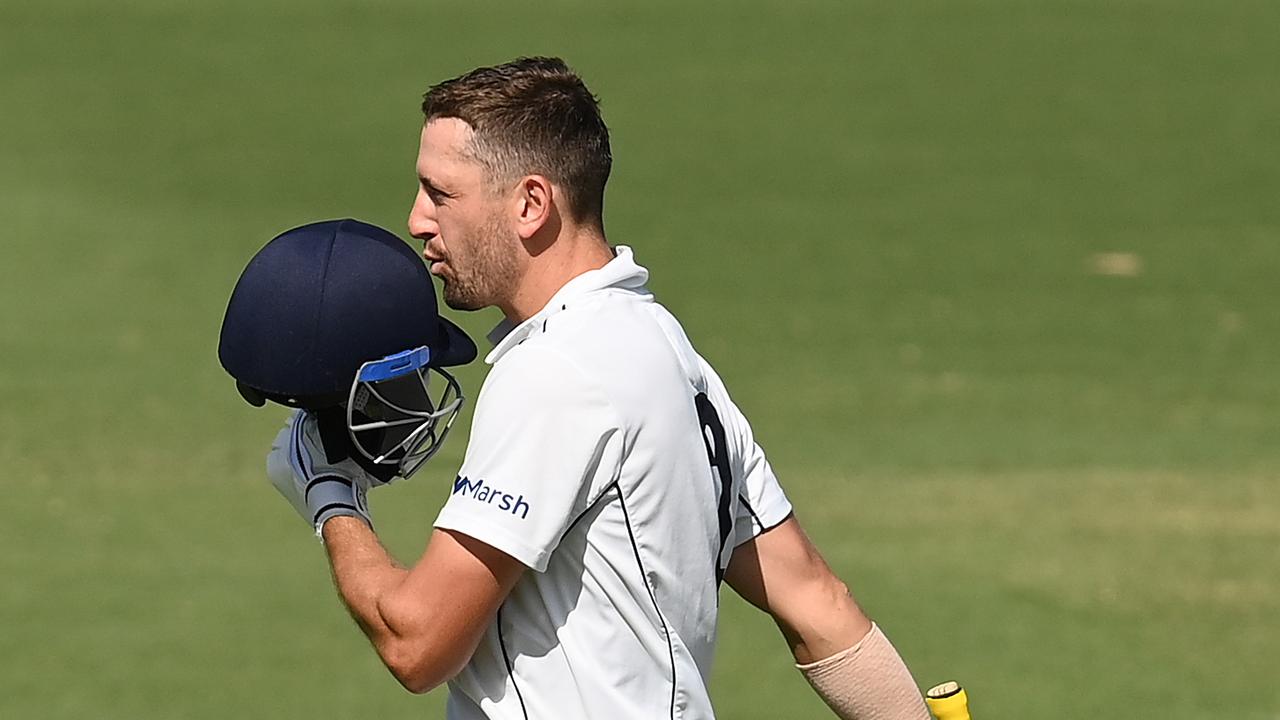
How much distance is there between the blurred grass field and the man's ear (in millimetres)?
4776

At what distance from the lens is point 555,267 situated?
392 cm

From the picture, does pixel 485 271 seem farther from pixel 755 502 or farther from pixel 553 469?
pixel 755 502

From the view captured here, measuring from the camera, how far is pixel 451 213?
3.87m

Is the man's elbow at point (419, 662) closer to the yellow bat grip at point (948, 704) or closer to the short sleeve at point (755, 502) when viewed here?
the short sleeve at point (755, 502)

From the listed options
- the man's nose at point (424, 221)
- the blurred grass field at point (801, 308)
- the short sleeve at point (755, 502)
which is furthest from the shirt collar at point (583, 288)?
the blurred grass field at point (801, 308)

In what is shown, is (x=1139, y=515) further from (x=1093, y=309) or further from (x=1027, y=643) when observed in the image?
(x=1093, y=309)

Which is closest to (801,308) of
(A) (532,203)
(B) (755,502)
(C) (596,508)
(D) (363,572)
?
(B) (755,502)

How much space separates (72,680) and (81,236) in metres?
8.55

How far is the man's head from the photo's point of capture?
3.84 metres

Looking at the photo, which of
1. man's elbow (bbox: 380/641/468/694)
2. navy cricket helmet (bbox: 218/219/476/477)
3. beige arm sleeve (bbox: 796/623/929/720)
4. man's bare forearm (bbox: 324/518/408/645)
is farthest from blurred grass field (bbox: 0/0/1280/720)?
man's elbow (bbox: 380/641/468/694)

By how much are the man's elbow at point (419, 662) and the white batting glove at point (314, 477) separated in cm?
34

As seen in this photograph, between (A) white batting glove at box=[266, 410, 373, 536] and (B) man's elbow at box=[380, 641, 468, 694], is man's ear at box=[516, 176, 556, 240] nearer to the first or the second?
(A) white batting glove at box=[266, 410, 373, 536]

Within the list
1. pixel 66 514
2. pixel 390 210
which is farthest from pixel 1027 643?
pixel 390 210

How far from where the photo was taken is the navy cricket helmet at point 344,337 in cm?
388
